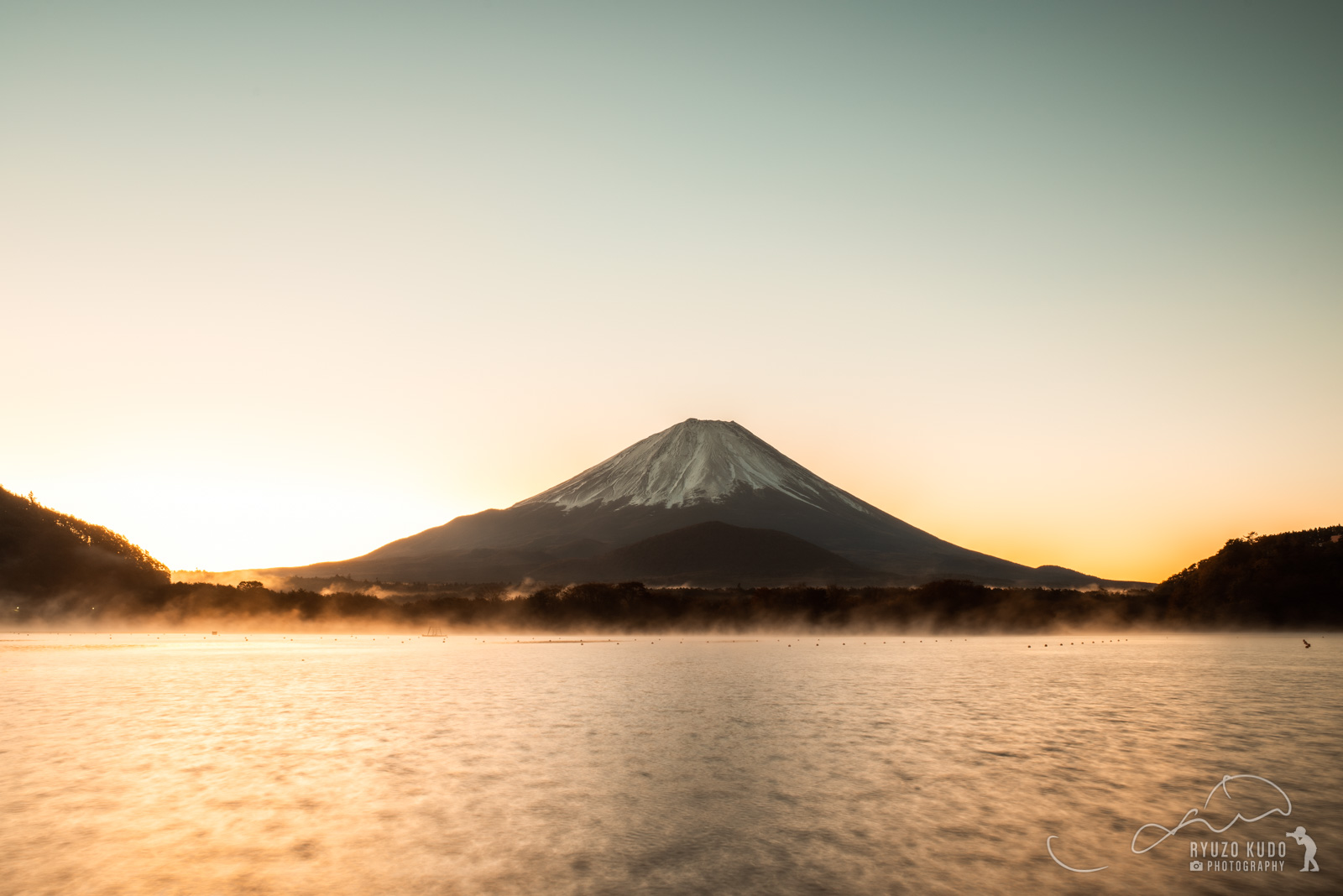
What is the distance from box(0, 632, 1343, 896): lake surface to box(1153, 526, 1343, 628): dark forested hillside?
11887 cm

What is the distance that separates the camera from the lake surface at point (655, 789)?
13.8 m

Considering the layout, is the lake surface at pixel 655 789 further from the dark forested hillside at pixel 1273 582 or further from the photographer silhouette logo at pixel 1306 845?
the dark forested hillside at pixel 1273 582

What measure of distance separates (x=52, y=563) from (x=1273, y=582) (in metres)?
229

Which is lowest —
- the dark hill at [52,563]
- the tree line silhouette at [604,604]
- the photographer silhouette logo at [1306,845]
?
the photographer silhouette logo at [1306,845]

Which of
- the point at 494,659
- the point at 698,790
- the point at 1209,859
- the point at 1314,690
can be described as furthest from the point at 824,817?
the point at 494,659

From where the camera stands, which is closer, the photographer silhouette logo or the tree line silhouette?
the photographer silhouette logo

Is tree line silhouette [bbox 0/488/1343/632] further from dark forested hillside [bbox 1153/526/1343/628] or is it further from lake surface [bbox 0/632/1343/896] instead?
lake surface [bbox 0/632/1343/896]

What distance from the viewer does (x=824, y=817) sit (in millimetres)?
17516

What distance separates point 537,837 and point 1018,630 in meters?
175

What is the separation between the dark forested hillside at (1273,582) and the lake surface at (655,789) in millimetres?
118871

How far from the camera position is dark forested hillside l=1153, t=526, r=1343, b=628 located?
140 m

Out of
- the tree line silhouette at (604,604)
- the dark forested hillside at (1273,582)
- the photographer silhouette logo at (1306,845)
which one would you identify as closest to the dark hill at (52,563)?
the tree line silhouette at (604,604)

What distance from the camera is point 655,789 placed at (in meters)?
20.5

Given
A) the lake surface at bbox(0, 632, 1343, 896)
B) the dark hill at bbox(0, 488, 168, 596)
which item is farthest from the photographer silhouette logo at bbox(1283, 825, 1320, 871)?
the dark hill at bbox(0, 488, 168, 596)
